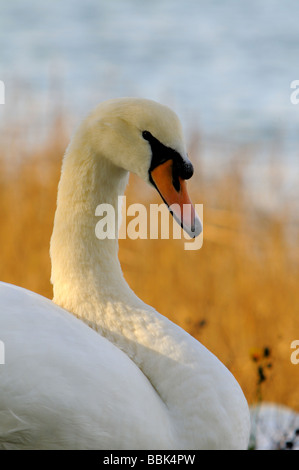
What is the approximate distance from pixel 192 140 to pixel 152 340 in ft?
9.21

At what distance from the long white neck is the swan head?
0.09 metres

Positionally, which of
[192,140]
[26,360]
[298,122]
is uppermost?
[298,122]

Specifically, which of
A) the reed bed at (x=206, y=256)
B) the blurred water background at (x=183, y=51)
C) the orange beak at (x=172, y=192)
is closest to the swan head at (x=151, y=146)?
the orange beak at (x=172, y=192)

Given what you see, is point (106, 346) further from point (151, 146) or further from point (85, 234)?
point (151, 146)

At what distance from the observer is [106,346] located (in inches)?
81.0

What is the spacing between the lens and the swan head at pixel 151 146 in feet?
7.04

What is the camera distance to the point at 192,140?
4.84 metres

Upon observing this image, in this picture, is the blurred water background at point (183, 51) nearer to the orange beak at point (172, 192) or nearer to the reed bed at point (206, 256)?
the reed bed at point (206, 256)

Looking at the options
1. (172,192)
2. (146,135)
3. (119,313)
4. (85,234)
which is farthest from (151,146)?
(119,313)

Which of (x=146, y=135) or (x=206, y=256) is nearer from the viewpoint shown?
(x=146, y=135)

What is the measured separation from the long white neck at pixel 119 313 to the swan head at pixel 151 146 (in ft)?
0.30

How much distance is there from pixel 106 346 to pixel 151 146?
0.60 m

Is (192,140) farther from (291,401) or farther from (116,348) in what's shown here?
(116,348)
